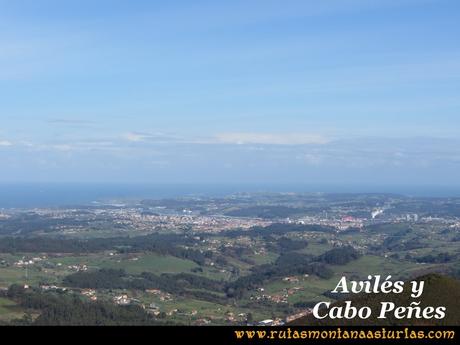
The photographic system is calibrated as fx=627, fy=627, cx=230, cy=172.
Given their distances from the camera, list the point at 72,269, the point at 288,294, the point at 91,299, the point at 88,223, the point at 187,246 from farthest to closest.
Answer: the point at 88,223, the point at 187,246, the point at 72,269, the point at 288,294, the point at 91,299

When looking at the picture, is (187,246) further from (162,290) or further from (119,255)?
(162,290)

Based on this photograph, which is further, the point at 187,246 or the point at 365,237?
the point at 365,237

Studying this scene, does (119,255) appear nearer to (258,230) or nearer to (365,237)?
(258,230)

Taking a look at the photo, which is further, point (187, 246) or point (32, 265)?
point (187, 246)

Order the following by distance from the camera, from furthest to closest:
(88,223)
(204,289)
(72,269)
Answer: (88,223), (72,269), (204,289)
